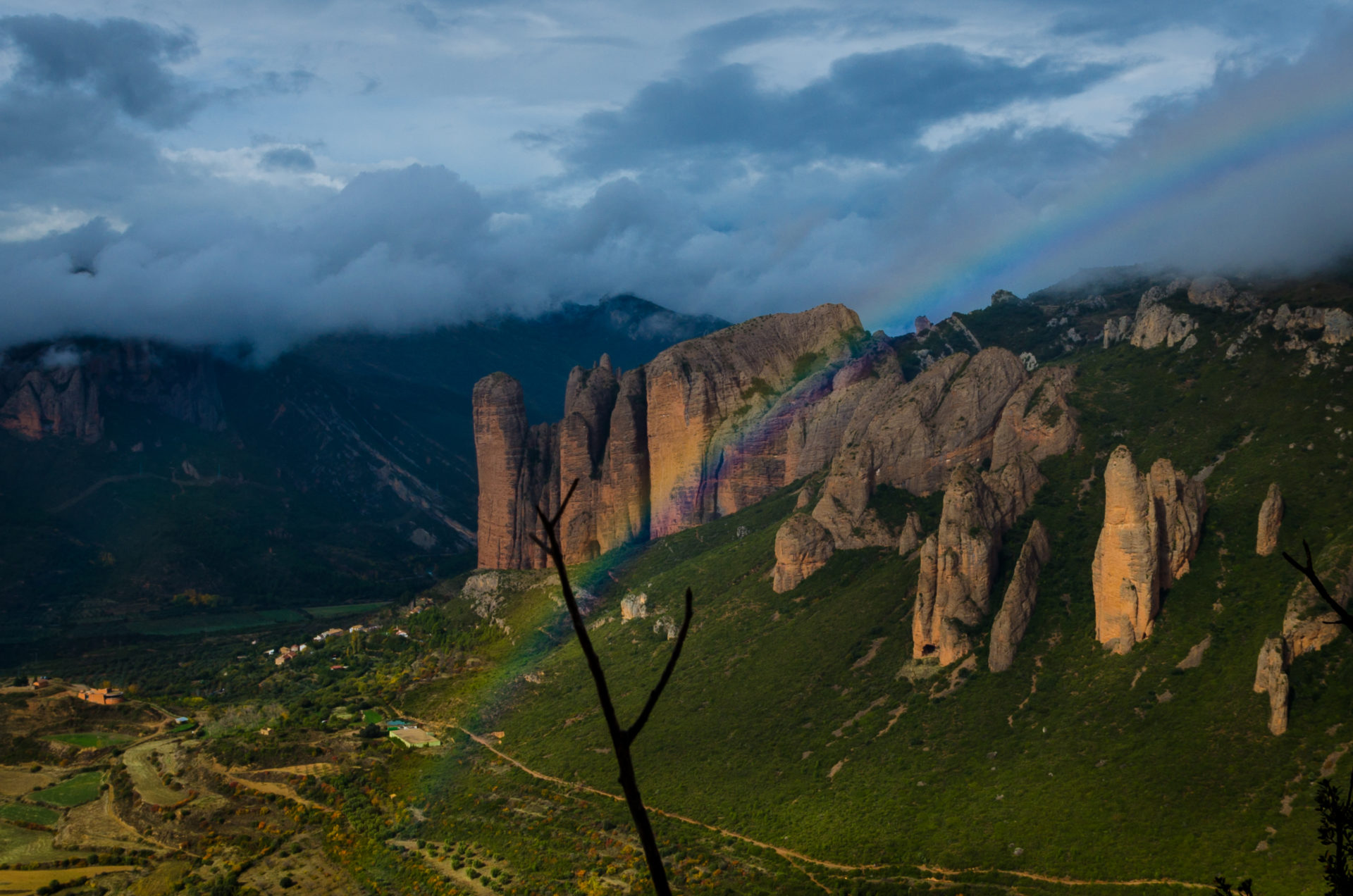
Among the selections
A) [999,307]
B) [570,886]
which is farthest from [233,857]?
[999,307]

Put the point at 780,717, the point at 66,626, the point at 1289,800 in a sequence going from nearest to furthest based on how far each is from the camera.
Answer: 1. the point at 1289,800
2. the point at 780,717
3. the point at 66,626

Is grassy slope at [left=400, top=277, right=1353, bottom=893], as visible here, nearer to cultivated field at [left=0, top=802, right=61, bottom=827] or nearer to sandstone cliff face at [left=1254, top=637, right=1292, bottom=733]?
sandstone cliff face at [left=1254, top=637, right=1292, bottom=733]

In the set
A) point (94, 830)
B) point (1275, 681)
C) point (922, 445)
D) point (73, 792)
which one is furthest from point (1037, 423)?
point (73, 792)

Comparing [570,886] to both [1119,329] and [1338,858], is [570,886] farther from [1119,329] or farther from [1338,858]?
[1119,329]

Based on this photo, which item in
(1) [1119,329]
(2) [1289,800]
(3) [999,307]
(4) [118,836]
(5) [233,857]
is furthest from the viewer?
(3) [999,307]

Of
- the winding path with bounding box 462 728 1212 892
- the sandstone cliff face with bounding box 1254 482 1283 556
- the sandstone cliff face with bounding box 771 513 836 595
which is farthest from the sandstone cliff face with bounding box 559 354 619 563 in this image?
the sandstone cliff face with bounding box 1254 482 1283 556

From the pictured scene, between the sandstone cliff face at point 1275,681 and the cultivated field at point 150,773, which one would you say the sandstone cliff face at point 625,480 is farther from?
the sandstone cliff face at point 1275,681

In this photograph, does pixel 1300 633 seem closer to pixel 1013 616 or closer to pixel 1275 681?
pixel 1275 681
